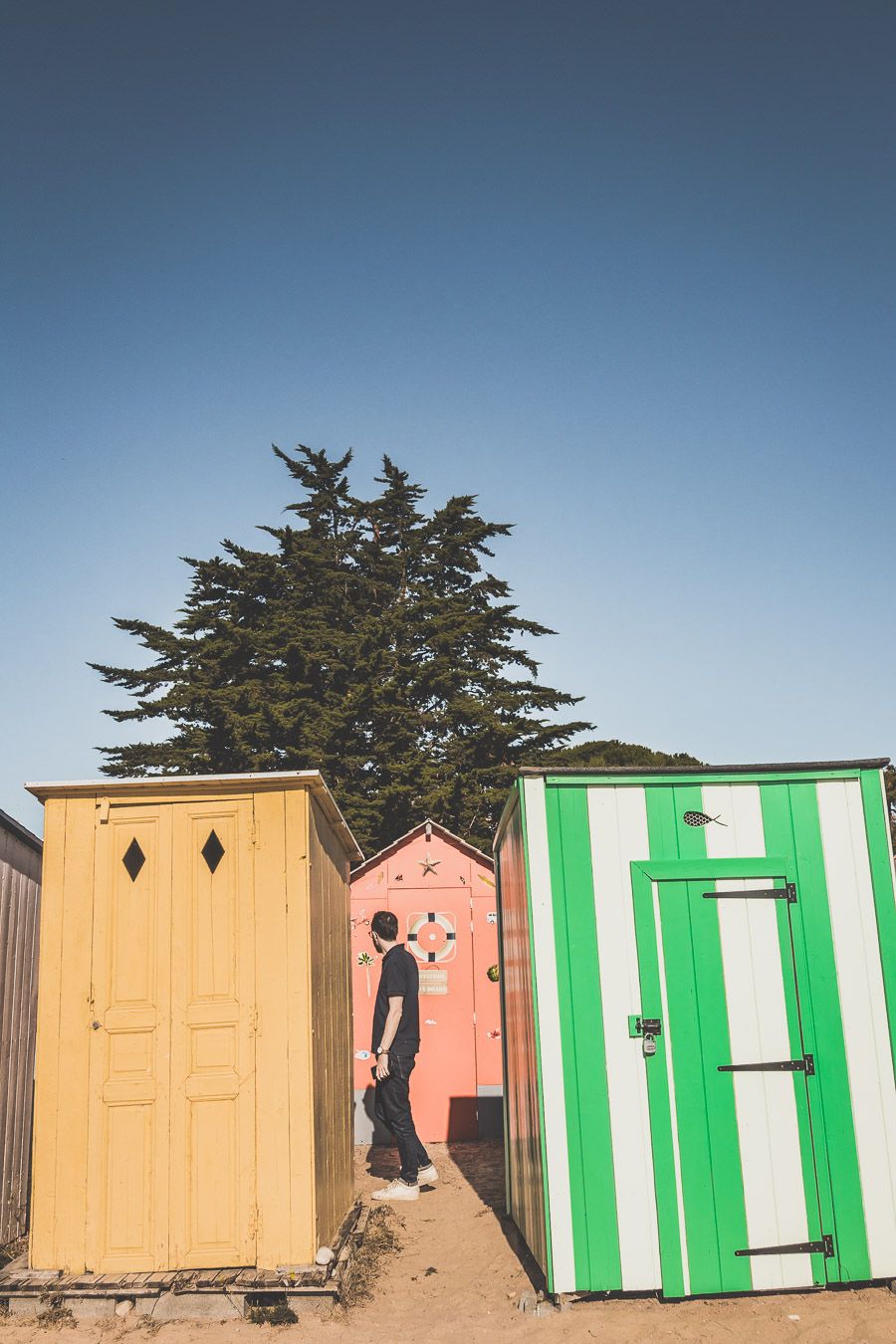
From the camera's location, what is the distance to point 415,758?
67.7ft

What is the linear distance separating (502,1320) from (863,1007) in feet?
8.27

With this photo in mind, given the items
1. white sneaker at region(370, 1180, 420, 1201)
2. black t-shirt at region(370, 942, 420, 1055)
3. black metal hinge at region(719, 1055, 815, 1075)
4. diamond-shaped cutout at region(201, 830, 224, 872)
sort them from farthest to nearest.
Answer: white sneaker at region(370, 1180, 420, 1201) → black t-shirt at region(370, 942, 420, 1055) → diamond-shaped cutout at region(201, 830, 224, 872) → black metal hinge at region(719, 1055, 815, 1075)

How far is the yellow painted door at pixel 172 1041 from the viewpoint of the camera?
202 inches

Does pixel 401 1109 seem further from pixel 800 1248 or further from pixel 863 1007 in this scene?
pixel 863 1007

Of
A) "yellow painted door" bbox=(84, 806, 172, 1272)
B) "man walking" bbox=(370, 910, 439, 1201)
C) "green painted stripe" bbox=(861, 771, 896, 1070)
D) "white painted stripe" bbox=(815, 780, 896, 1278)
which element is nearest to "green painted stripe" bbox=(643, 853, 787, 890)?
"white painted stripe" bbox=(815, 780, 896, 1278)

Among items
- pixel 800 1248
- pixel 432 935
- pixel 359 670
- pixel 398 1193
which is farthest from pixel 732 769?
pixel 359 670

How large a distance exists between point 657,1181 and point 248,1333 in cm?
215

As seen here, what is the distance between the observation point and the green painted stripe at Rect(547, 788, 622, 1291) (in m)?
5.07

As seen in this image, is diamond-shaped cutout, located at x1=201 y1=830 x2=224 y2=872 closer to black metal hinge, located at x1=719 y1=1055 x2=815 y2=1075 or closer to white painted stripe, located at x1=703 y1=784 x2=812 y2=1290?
white painted stripe, located at x1=703 y1=784 x2=812 y2=1290

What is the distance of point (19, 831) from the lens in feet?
22.4

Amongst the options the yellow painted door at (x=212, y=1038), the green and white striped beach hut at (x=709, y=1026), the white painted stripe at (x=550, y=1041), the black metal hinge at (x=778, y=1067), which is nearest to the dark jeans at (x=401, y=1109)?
the green and white striped beach hut at (x=709, y=1026)

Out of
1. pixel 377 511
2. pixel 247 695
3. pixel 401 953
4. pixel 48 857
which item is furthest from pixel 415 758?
pixel 48 857

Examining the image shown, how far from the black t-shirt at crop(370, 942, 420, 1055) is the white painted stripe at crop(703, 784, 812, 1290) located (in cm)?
270

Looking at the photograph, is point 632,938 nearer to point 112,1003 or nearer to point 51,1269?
point 112,1003
